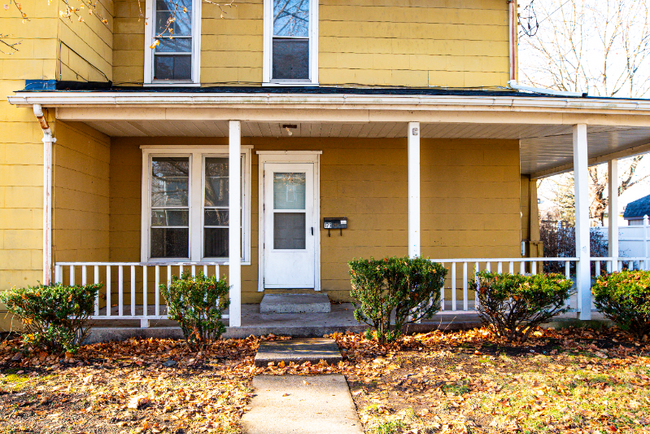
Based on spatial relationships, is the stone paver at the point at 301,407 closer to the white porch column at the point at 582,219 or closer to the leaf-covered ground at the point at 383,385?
the leaf-covered ground at the point at 383,385

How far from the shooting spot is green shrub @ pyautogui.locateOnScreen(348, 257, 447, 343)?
199 inches

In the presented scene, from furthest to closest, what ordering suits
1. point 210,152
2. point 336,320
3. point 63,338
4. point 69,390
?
point 210,152 < point 336,320 < point 63,338 < point 69,390

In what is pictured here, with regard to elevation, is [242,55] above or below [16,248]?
above

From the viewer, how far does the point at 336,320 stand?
5.91m

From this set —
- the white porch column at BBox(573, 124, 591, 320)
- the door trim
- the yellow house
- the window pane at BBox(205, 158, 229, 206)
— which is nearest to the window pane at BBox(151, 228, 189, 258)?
the yellow house

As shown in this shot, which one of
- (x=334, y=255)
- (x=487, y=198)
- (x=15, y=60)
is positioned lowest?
(x=334, y=255)

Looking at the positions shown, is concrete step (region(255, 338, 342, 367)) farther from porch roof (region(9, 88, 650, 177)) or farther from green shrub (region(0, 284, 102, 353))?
porch roof (region(9, 88, 650, 177))

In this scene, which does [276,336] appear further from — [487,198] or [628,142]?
[628,142]

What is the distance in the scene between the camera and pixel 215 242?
7.04 m

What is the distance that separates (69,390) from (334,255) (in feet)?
13.3

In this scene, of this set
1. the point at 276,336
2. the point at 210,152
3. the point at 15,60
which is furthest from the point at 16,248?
the point at 276,336

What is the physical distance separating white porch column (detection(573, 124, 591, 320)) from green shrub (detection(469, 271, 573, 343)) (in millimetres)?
689

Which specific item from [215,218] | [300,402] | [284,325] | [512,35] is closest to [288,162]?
[215,218]

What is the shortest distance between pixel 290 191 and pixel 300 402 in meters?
3.94
